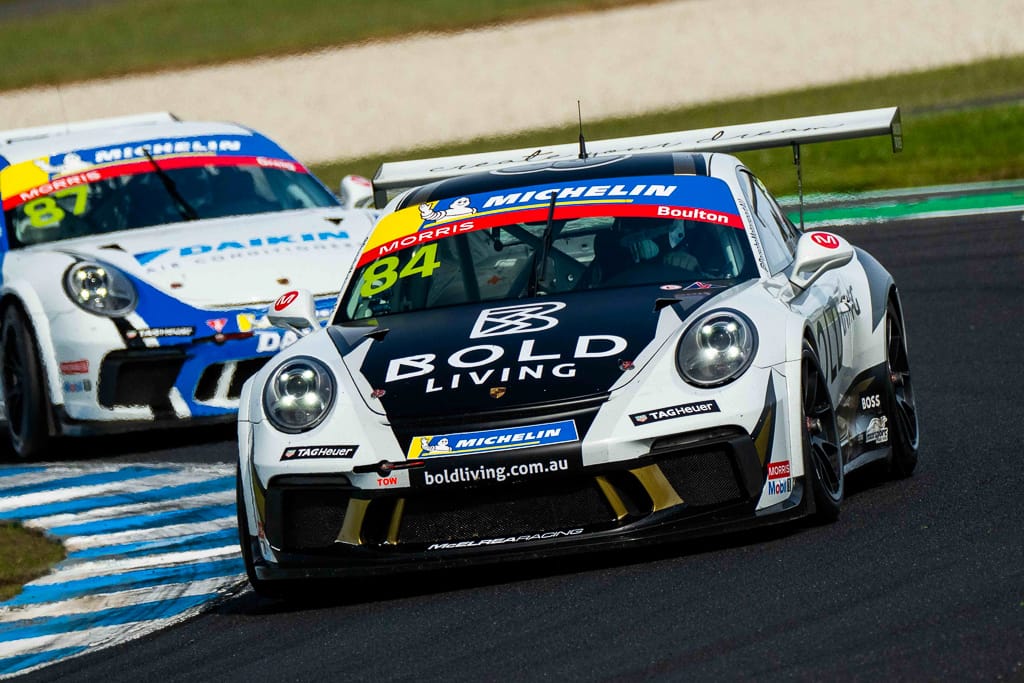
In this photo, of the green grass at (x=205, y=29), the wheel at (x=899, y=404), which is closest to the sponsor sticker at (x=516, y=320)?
the wheel at (x=899, y=404)

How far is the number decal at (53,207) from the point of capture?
9820 mm

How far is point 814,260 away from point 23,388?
4.34 metres

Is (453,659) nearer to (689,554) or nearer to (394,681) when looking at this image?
(394,681)

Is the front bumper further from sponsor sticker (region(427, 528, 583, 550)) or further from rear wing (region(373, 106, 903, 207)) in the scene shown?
rear wing (region(373, 106, 903, 207))

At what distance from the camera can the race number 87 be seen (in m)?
6.76

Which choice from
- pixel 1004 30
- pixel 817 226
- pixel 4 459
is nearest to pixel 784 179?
pixel 817 226

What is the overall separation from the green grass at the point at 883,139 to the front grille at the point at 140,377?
28.5ft

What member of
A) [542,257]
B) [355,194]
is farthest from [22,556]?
[355,194]

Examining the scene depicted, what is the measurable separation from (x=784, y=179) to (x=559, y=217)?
1132 centimetres

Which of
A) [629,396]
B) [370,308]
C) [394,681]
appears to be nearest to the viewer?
[394,681]

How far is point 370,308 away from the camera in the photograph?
22.0ft

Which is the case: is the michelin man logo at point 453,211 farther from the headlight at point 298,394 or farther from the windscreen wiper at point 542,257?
the headlight at point 298,394

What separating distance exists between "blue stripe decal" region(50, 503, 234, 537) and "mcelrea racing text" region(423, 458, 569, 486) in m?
2.41

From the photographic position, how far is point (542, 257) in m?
6.62
